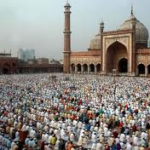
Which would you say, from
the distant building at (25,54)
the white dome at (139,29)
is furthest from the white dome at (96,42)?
the distant building at (25,54)

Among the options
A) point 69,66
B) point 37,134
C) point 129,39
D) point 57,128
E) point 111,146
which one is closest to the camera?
point 111,146

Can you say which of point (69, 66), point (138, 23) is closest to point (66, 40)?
point (69, 66)

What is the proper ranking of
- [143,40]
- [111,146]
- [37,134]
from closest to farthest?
[111,146] → [37,134] → [143,40]

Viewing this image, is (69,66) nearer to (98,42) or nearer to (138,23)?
(98,42)

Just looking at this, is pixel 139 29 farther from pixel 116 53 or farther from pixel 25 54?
pixel 25 54

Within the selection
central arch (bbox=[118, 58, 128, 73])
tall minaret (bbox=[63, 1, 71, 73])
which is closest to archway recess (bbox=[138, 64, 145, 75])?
central arch (bbox=[118, 58, 128, 73])

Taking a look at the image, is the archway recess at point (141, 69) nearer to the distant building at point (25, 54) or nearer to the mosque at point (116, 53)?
the mosque at point (116, 53)
